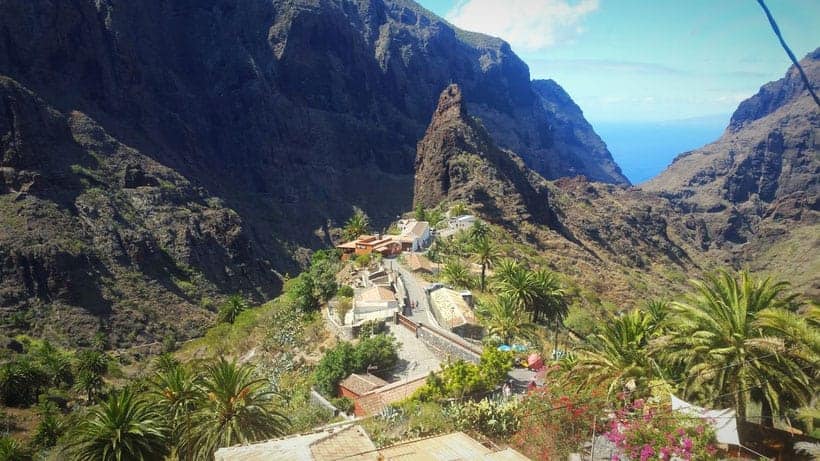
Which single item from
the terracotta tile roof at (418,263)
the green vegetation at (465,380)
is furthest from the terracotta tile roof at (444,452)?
the terracotta tile roof at (418,263)

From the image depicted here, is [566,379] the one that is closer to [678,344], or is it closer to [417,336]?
[678,344]

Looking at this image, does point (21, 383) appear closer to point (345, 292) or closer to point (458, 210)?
point (345, 292)

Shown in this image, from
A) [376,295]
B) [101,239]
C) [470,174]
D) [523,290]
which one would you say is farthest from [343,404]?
[470,174]

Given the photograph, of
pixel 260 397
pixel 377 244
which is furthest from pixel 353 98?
pixel 260 397

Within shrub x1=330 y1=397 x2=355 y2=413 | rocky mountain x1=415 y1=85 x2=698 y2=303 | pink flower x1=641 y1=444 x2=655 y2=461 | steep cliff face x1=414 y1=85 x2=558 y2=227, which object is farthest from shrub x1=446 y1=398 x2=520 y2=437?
steep cliff face x1=414 y1=85 x2=558 y2=227

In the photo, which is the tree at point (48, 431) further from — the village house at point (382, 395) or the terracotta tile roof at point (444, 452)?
the terracotta tile roof at point (444, 452)
